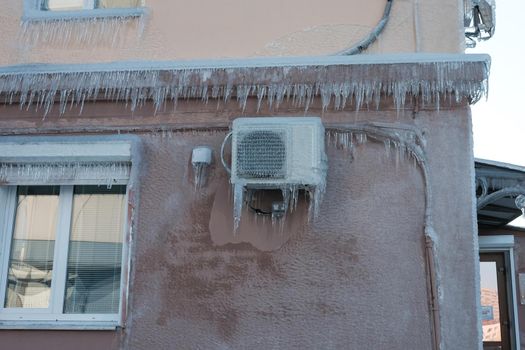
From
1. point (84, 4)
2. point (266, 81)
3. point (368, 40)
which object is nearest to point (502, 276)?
point (368, 40)

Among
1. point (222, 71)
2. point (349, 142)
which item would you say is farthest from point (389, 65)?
point (222, 71)

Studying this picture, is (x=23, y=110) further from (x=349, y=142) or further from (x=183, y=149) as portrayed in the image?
(x=349, y=142)

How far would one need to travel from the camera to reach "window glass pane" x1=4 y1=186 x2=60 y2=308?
5023 millimetres

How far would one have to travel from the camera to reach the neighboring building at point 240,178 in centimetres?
445

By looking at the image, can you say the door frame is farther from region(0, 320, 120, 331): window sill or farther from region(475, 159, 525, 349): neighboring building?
region(0, 320, 120, 331): window sill

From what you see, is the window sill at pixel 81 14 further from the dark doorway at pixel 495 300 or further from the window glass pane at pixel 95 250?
the dark doorway at pixel 495 300

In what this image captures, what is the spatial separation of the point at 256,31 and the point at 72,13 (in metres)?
1.61

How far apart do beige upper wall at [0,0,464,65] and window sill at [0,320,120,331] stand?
2.14 metres

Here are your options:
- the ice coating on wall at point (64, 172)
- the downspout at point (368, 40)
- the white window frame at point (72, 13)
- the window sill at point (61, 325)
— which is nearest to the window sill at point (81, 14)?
the white window frame at point (72, 13)

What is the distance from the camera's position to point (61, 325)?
15.4 ft

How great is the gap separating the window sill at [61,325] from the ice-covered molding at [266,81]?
168 centimetres

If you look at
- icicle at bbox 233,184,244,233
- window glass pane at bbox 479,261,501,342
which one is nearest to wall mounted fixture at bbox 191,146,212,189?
icicle at bbox 233,184,244,233

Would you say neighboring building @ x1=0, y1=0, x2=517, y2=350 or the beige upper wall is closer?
neighboring building @ x1=0, y1=0, x2=517, y2=350

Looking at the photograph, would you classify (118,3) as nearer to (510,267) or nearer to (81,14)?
(81,14)
